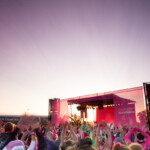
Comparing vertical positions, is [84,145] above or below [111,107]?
below

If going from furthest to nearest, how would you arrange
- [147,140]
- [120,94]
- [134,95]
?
1. [120,94]
2. [134,95]
3. [147,140]

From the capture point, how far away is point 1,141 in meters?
3.23

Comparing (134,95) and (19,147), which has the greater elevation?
(134,95)

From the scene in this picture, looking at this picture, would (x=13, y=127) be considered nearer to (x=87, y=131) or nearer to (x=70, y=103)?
(x=87, y=131)

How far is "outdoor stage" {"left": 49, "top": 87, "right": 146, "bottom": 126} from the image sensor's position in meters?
11.5

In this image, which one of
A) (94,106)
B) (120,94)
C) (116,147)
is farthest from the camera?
(94,106)

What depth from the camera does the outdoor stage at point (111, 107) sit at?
11500 mm

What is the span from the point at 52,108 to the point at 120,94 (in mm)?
8042

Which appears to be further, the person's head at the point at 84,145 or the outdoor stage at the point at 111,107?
the outdoor stage at the point at 111,107

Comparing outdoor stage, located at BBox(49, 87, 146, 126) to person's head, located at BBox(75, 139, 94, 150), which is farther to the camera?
outdoor stage, located at BBox(49, 87, 146, 126)

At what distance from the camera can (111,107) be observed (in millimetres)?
17812

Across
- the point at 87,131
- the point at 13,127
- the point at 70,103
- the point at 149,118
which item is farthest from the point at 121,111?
the point at 13,127

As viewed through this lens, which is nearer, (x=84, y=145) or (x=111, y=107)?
(x=84, y=145)

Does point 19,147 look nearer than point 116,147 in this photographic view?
No
